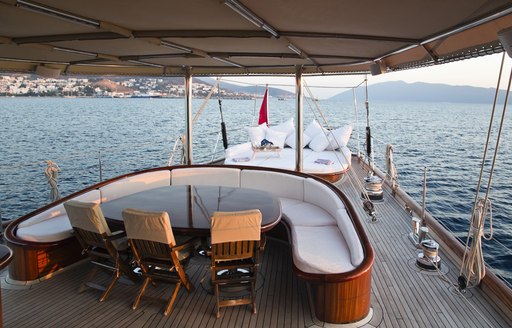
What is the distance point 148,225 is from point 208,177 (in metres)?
2.22

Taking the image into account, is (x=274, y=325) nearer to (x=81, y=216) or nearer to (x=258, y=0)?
(x=81, y=216)

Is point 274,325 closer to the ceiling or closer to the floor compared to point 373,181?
closer to the floor

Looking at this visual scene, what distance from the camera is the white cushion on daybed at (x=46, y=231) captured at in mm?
3199

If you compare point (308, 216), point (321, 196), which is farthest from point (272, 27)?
point (321, 196)

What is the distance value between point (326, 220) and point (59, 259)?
240 centimetres

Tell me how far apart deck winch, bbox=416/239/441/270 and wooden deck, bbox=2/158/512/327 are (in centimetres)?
7

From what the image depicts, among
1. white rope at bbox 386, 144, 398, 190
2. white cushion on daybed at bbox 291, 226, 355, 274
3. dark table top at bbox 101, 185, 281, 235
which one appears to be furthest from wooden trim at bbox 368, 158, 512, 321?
dark table top at bbox 101, 185, 281, 235

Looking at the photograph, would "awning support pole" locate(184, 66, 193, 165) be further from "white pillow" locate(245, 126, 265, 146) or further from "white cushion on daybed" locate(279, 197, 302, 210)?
"white pillow" locate(245, 126, 265, 146)

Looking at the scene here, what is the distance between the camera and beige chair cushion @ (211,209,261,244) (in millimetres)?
2625

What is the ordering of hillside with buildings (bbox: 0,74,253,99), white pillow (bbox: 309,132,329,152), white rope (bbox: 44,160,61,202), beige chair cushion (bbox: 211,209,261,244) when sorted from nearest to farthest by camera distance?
beige chair cushion (bbox: 211,209,261,244) < white rope (bbox: 44,160,61,202) < hillside with buildings (bbox: 0,74,253,99) < white pillow (bbox: 309,132,329,152)

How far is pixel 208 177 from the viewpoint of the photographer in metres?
4.88

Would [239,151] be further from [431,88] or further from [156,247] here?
[431,88]

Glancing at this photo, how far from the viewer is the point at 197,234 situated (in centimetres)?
282

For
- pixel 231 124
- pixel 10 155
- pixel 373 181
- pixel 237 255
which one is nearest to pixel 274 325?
pixel 237 255
